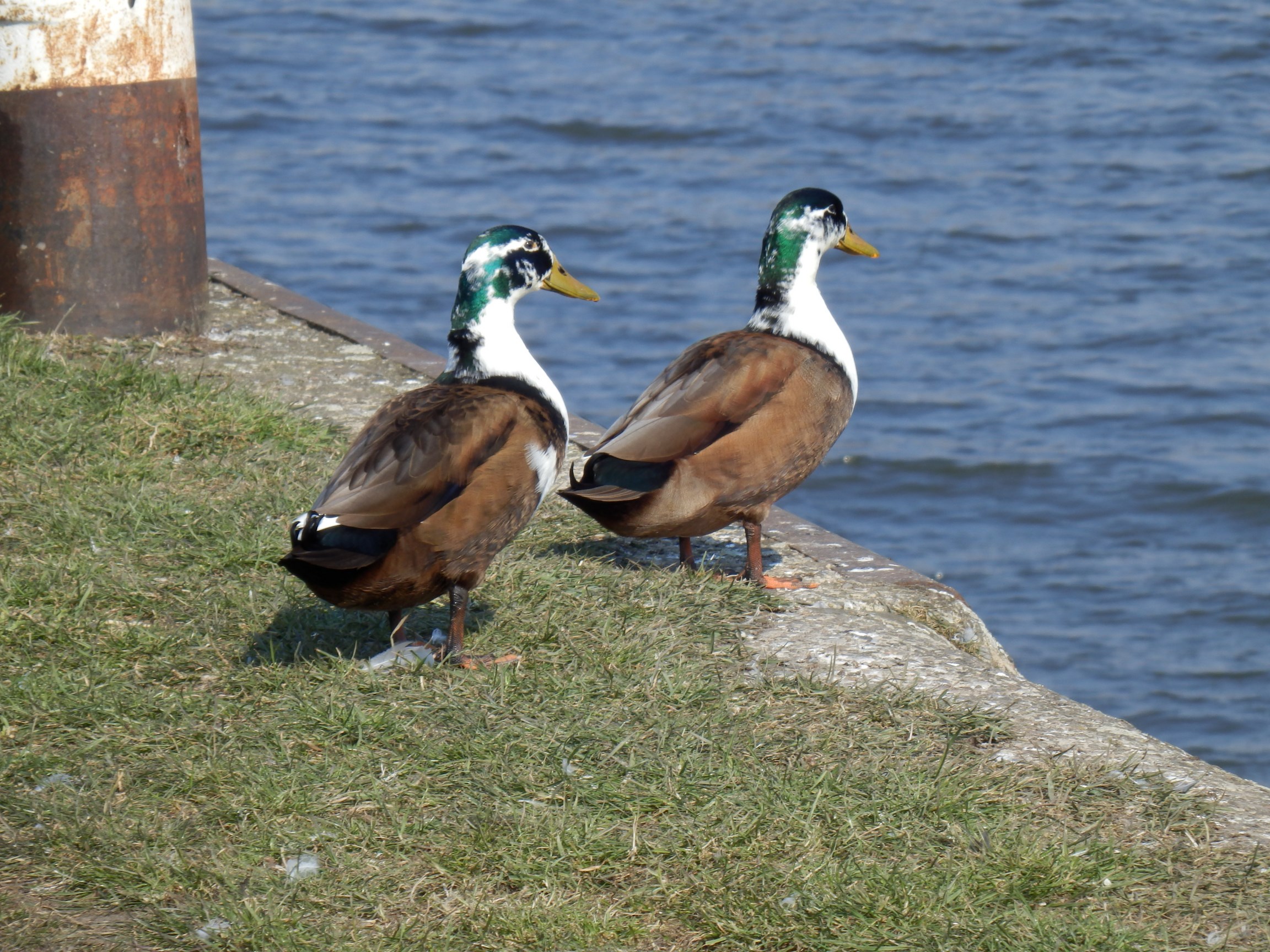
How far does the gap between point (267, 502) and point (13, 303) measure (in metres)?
2.17

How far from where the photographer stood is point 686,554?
4.94 meters

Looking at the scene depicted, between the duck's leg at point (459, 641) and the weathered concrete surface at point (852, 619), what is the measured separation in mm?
696

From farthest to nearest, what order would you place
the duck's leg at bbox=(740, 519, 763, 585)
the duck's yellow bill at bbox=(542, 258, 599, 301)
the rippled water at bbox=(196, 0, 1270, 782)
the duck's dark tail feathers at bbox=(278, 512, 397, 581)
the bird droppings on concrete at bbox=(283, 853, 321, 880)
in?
the rippled water at bbox=(196, 0, 1270, 782), the duck's leg at bbox=(740, 519, 763, 585), the duck's yellow bill at bbox=(542, 258, 599, 301), the duck's dark tail feathers at bbox=(278, 512, 397, 581), the bird droppings on concrete at bbox=(283, 853, 321, 880)

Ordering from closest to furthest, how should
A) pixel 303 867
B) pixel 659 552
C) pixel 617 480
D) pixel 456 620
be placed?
pixel 303 867 < pixel 456 620 < pixel 617 480 < pixel 659 552

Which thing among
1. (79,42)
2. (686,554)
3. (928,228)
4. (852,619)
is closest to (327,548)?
(686,554)

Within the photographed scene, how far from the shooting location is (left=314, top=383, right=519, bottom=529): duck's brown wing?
3875 millimetres

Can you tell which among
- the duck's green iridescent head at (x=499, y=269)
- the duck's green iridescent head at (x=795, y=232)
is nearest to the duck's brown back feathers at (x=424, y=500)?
the duck's green iridescent head at (x=499, y=269)

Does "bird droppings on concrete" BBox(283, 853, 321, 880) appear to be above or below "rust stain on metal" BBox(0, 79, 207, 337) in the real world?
below

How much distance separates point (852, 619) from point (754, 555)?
0.37 m

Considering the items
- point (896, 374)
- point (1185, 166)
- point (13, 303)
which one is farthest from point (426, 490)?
point (1185, 166)

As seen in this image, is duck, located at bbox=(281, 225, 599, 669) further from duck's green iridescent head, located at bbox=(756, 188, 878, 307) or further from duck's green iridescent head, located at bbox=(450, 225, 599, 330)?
duck's green iridescent head, located at bbox=(756, 188, 878, 307)

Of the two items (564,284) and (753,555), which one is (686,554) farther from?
(564,284)

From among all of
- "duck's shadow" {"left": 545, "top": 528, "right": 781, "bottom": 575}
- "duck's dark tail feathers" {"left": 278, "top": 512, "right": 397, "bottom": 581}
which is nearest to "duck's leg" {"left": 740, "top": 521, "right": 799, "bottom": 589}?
"duck's shadow" {"left": 545, "top": 528, "right": 781, "bottom": 575}

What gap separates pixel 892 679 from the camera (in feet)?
13.8
